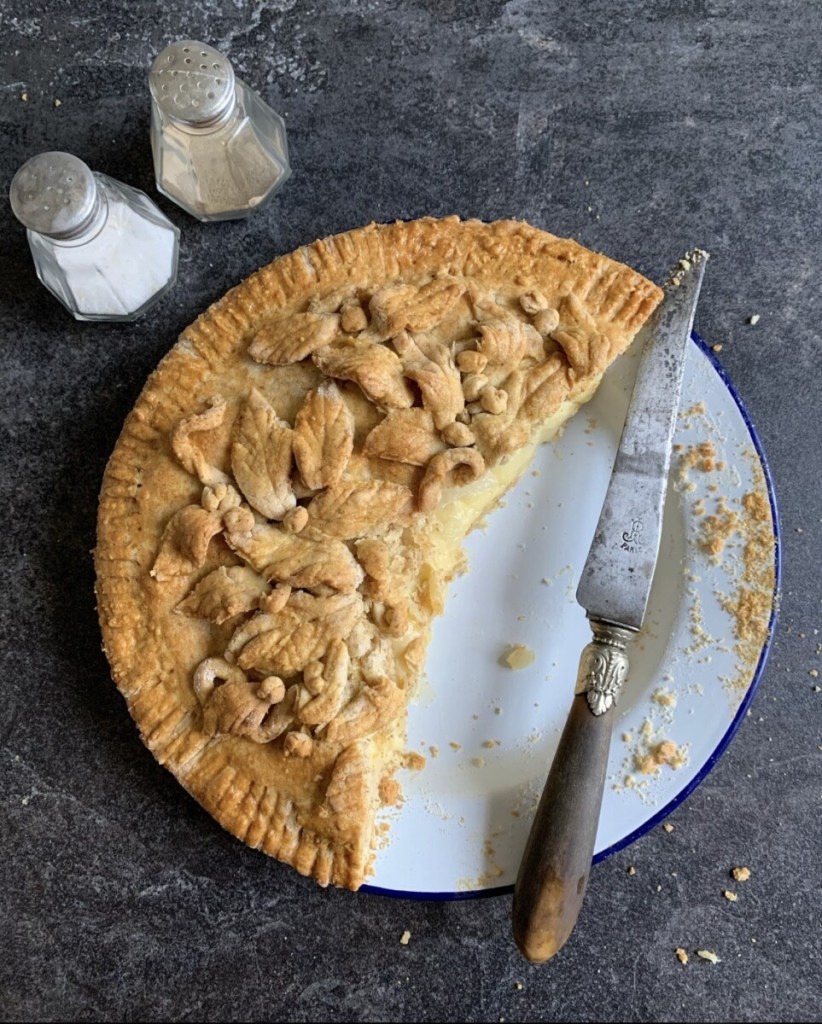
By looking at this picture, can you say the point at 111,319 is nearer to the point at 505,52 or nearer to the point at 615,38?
the point at 505,52

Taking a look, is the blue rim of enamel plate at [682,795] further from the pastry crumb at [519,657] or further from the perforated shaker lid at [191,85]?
the perforated shaker lid at [191,85]

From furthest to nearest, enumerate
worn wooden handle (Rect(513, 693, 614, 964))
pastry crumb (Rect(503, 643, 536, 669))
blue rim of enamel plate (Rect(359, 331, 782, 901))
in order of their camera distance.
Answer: pastry crumb (Rect(503, 643, 536, 669)), blue rim of enamel plate (Rect(359, 331, 782, 901)), worn wooden handle (Rect(513, 693, 614, 964))

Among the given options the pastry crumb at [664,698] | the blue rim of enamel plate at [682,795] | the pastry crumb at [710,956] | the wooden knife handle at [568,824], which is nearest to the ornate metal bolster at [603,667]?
the wooden knife handle at [568,824]

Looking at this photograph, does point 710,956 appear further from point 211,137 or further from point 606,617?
point 211,137

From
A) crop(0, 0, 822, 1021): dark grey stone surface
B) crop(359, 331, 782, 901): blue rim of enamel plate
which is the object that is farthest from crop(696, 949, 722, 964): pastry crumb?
crop(359, 331, 782, 901): blue rim of enamel plate

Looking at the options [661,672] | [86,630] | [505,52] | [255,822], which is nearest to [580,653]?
[661,672]

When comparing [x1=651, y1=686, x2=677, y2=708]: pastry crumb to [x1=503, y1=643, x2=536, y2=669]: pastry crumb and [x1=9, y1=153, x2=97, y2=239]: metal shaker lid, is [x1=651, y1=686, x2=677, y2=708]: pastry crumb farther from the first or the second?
[x1=9, y1=153, x2=97, y2=239]: metal shaker lid

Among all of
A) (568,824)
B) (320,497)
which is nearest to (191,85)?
(320,497)

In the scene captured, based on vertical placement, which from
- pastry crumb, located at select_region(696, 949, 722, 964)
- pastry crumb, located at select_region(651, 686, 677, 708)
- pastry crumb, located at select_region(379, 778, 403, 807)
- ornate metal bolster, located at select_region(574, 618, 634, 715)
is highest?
ornate metal bolster, located at select_region(574, 618, 634, 715)

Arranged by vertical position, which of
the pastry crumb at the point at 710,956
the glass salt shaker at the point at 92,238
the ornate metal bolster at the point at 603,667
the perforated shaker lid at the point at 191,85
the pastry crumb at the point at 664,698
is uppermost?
the perforated shaker lid at the point at 191,85
